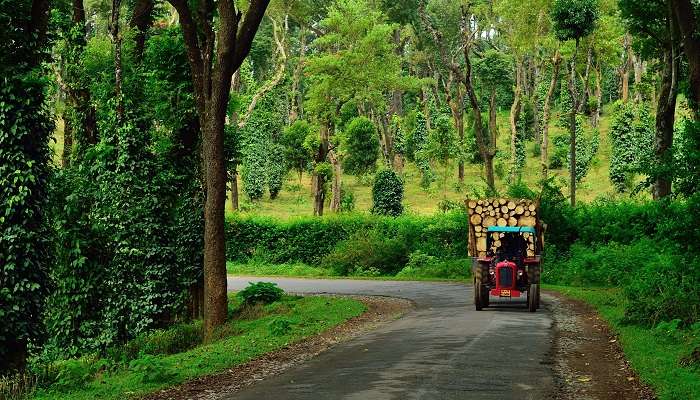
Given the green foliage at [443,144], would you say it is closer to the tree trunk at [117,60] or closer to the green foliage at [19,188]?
the tree trunk at [117,60]

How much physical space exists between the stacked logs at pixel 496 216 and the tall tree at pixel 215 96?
794 cm

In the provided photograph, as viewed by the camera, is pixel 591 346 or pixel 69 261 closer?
pixel 591 346

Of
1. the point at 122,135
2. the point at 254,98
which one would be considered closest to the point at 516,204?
the point at 122,135

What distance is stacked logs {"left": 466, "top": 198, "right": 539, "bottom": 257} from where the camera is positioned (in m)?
24.5

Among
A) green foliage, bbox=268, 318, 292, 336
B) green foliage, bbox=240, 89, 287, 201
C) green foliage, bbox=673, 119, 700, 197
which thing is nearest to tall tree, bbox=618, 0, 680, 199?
green foliage, bbox=673, 119, 700, 197

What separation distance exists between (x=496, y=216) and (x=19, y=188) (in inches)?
543

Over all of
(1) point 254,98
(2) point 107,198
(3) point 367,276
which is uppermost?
(1) point 254,98

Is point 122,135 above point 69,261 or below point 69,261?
above

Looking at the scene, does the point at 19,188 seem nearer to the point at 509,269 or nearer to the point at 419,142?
the point at 509,269

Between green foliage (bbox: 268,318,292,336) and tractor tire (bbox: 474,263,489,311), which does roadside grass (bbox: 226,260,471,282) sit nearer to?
tractor tire (bbox: 474,263,489,311)

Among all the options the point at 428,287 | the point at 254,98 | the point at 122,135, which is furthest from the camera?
the point at 254,98

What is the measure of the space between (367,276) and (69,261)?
17623mm

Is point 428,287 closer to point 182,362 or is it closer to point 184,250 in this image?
point 184,250

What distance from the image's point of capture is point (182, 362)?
14945 mm
